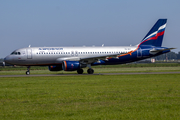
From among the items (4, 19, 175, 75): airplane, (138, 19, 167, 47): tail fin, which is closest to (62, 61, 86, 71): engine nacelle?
(4, 19, 175, 75): airplane

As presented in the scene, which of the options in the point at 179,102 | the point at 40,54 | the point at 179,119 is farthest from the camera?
the point at 40,54

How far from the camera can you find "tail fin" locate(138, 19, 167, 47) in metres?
41.8

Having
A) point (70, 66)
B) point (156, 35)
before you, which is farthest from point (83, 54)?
point (156, 35)

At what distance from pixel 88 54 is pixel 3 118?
30.4 meters

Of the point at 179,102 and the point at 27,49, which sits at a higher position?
the point at 27,49

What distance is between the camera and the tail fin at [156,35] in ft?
137

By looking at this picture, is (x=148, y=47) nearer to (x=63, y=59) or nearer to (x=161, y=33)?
(x=161, y=33)

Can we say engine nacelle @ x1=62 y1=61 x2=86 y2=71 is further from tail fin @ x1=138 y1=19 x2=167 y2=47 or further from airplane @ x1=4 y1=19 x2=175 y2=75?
tail fin @ x1=138 y1=19 x2=167 y2=47

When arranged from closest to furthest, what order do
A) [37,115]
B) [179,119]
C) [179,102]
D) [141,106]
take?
[179,119], [37,115], [141,106], [179,102]

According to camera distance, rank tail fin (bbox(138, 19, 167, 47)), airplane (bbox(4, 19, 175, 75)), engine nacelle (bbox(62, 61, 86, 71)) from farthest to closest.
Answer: tail fin (bbox(138, 19, 167, 47)), airplane (bbox(4, 19, 175, 75)), engine nacelle (bbox(62, 61, 86, 71))

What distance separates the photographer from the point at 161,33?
1666 inches

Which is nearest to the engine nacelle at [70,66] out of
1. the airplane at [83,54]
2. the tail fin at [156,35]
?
the airplane at [83,54]

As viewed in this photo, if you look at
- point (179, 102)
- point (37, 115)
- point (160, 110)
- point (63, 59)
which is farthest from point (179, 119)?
point (63, 59)

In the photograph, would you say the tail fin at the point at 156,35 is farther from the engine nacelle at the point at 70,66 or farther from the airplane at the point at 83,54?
the engine nacelle at the point at 70,66
